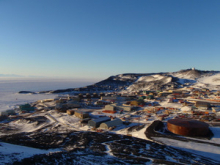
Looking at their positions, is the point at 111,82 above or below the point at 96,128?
above

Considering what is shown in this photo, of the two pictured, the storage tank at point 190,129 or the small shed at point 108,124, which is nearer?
the storage tank at point 190,129

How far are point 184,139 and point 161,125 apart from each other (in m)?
5.57

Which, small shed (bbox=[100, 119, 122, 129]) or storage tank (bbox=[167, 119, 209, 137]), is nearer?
storage tank (bbox=[167, 119, 209, 137])

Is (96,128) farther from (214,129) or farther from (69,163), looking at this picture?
(214,129)

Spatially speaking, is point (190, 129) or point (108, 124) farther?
point (108, 124)

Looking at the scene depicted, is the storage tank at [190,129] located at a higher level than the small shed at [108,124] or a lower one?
higher

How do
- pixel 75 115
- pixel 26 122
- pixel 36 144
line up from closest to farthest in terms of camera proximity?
pixel 36 144 → pixel 26 122 → pixel 75 115

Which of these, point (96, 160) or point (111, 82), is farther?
point (111, 82)

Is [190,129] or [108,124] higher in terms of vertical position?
[190,129]

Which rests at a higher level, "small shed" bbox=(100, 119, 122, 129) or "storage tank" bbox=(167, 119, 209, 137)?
"storage tank" bbox=(167, 119, 209, 137)

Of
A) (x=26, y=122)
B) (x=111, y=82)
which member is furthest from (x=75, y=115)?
(x=111, y=82)

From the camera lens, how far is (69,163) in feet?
40.8

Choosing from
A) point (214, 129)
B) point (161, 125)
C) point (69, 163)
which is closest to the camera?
point (69, 163)

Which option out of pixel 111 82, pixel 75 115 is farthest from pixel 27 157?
pixel 111 82
